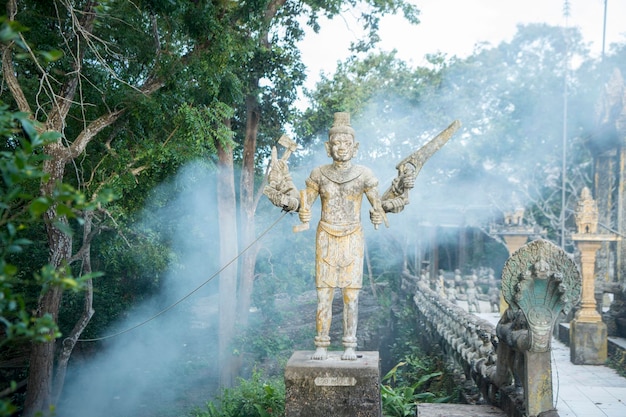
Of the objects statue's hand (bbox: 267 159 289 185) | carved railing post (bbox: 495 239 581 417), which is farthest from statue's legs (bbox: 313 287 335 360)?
carved railing post (bbox: 495 239 581 417)

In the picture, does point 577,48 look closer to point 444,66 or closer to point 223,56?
point 444,66

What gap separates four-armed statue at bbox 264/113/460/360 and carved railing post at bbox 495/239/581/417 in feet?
4.25

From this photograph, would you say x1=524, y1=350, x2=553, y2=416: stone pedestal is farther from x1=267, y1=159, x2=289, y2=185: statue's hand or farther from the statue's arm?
x1=267, y1=159, x2=289, y2=185: statue's hand

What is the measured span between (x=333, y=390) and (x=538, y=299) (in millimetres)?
2117

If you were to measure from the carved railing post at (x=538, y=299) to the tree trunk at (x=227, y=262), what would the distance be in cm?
933

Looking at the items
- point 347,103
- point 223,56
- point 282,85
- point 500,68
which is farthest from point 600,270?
point 500,68

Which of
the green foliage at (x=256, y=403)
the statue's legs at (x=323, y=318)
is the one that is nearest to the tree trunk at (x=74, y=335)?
the green foliage at (x=256, y=403)

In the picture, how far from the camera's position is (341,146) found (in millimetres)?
6301

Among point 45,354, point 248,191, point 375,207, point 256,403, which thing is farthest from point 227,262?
point 375,207

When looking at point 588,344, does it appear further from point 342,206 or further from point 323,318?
point 342,206

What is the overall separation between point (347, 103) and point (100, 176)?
6.71 meters

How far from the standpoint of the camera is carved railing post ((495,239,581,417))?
19.1 ft

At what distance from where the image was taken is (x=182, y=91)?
10.7 meters

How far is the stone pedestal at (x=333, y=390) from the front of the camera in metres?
5.80
